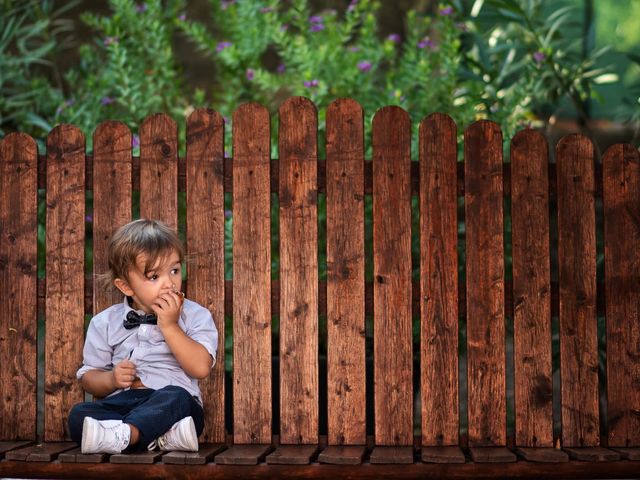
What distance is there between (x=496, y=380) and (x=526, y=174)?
785mm

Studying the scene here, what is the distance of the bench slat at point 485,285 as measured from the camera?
11.0 ft

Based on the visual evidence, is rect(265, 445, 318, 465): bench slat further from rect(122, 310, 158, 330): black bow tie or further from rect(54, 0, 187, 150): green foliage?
rect(54, 0, 187, 150): green foliage

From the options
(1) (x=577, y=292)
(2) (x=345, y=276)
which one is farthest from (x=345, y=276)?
(1) (x=577, y=292)

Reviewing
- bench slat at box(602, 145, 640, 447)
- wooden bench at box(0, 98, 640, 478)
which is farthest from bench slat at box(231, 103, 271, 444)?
bench slat at box(602, 145, 640, 447)

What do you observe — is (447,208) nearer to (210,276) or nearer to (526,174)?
(526,174)

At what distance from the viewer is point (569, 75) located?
481 centimetres

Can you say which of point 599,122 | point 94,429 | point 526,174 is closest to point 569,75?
point 526,174

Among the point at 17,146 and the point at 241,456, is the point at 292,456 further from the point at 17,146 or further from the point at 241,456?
the point at 17,146

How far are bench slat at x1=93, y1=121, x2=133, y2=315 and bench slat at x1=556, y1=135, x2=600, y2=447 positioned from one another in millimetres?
1665

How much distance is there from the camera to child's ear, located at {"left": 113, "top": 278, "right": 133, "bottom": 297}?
331cm

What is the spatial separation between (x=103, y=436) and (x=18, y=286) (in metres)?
0.87

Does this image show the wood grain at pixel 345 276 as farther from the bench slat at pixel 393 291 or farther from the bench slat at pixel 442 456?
Result: the bench slat at pixel 442 456

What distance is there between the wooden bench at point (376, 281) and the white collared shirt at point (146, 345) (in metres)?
0.14

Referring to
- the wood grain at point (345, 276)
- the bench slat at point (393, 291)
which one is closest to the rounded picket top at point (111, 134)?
the wood grain at point (345, 276)
